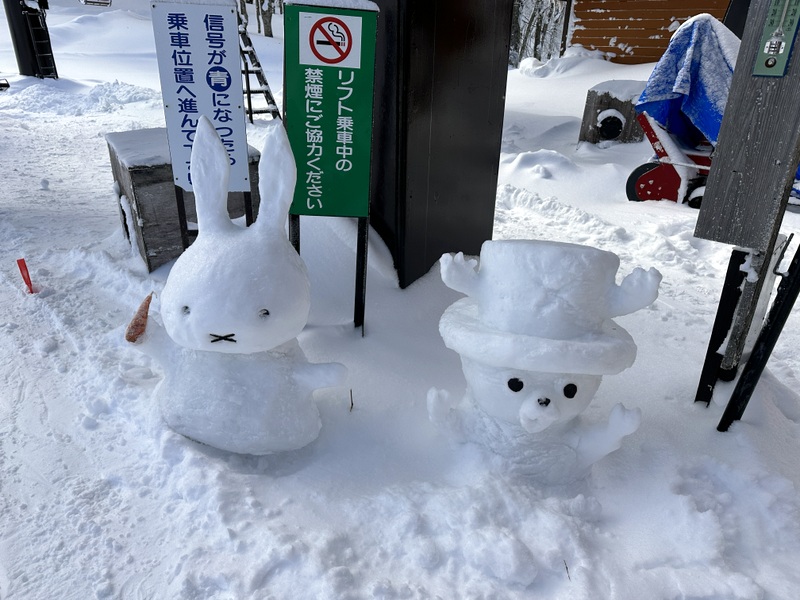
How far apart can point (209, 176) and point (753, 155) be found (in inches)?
86.9

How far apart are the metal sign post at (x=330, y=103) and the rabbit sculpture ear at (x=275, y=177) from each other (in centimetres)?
58

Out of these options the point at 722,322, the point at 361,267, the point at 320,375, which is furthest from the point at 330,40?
the point at 722,322

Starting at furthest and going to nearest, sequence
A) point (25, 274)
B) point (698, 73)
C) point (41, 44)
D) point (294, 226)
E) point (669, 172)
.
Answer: point (41, 44) → point (669, 172) → point (698, 73) → point (25, 274) → point (294, 226)

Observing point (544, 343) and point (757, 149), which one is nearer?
point (544, 343)

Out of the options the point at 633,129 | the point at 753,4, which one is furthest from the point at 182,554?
the point at 633,129

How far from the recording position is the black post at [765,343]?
231cm

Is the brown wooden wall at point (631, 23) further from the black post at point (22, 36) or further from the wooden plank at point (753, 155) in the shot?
the black post at point (22, 36)

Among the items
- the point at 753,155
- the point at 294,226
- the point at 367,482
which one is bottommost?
the point at 367,482

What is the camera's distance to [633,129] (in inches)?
326

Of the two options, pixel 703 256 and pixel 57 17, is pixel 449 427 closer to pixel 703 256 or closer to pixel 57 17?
pixel 703 256

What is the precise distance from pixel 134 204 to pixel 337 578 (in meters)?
2.96

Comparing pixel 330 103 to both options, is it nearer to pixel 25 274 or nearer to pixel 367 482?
pixel 367 482

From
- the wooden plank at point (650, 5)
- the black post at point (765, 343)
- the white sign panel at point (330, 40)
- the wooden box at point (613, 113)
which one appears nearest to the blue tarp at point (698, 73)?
the wooden box at point (613, 113)

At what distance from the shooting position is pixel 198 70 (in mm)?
2861
